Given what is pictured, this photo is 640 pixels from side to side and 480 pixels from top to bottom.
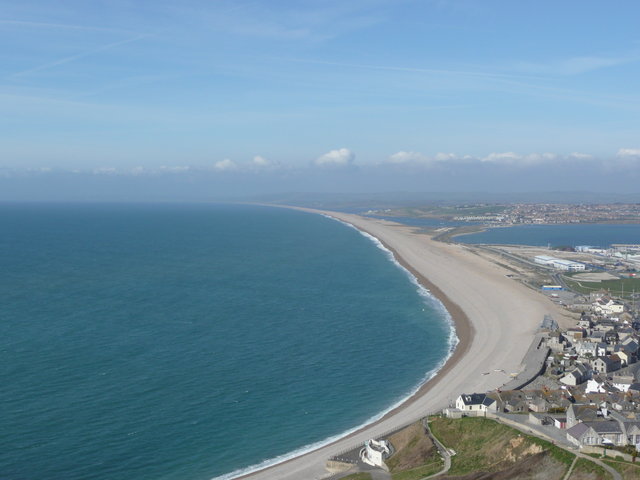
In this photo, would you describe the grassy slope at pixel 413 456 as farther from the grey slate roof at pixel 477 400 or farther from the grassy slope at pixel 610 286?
the grassy slope at pixel 610 286

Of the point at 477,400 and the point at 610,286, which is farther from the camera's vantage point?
the point at 610,286

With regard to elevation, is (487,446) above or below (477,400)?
below

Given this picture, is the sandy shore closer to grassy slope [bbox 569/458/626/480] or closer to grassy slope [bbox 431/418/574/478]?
grassy slope [bbox 431/418/574/478]

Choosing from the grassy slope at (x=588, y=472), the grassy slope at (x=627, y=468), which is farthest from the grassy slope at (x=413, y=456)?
the grassy slope at (x=627, y=468)

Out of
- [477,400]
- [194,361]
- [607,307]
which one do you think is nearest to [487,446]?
Answer: [477,400]

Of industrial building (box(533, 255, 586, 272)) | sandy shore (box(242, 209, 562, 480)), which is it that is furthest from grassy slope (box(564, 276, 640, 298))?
industrial building (box(533, 255, 586, 272))

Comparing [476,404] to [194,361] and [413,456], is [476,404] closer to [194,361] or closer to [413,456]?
[413,456]

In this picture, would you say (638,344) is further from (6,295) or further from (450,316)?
(6,295)
